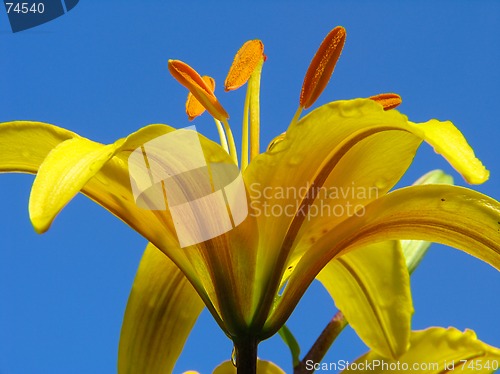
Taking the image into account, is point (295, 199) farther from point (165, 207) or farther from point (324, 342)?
point (324, 342)

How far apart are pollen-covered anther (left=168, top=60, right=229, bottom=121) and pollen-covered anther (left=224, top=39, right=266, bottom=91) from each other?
9 centimetres

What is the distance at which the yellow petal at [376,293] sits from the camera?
3.51ft

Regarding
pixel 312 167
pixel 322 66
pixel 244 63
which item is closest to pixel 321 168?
pixel 312 167

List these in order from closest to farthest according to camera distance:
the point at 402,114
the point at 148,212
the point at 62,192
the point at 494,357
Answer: the point at 62,192 < the point at 402,114 < the point at 148,212 < the point at 494,357

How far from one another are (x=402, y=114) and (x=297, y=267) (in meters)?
0.24

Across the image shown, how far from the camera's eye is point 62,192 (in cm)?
62

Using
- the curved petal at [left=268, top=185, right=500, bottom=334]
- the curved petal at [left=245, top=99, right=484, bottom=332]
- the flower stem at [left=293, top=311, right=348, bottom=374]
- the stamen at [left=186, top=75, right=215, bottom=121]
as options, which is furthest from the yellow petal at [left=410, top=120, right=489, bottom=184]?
the flower stem at [left=293, top=311, right=348, bottom=374]

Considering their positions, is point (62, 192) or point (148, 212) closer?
point (62, 192)

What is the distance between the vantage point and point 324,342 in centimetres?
118

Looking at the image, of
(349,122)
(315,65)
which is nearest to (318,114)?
(349,122)

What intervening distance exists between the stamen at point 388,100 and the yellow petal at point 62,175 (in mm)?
399

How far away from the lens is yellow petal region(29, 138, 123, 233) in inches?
23.6

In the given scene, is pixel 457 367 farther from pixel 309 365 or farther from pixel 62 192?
pixel 62 192

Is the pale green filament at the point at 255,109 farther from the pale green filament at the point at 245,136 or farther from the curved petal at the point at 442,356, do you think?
the curved petal at the point at 442,356
